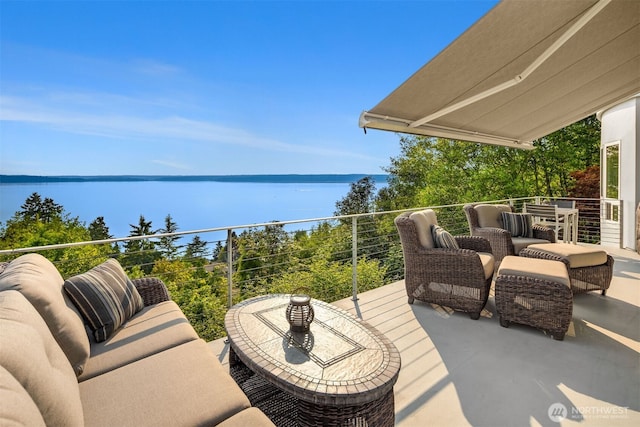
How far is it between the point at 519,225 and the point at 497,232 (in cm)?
74

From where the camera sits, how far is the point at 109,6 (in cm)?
857

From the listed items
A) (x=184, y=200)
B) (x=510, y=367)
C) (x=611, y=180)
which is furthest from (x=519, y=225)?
(x=184, y=200)

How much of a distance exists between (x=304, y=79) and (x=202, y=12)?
7675 millimetres

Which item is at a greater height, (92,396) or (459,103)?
(459,103)

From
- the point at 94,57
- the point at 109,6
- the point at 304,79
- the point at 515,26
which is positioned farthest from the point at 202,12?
the point at 515,26

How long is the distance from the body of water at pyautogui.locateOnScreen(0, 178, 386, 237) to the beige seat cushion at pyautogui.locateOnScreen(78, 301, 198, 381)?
13.4 metres

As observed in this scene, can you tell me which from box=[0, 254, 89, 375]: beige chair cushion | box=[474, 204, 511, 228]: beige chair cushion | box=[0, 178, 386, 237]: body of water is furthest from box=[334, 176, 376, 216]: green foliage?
box=[0, 254, 89, 375]: beige chair cushion

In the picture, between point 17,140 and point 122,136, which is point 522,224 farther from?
point 122,136

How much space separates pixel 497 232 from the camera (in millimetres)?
4445

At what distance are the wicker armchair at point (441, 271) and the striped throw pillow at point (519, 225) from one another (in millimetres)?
1391

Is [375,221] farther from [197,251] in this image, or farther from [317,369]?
[317,369]

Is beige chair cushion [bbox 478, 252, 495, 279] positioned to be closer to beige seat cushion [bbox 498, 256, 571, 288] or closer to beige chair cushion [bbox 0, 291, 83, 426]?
beige seat cushion [bbox 498, 256, 571, 288]

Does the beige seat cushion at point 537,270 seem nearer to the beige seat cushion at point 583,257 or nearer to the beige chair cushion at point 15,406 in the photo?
the beige seat cushion at point 583,257

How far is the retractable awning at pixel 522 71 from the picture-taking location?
269cm
